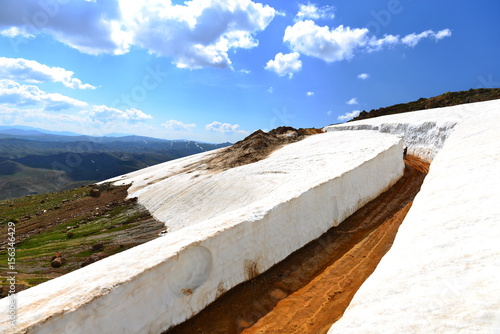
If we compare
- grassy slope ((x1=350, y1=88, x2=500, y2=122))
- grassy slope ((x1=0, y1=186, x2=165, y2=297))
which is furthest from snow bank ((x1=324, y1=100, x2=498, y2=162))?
grassy slope ((x1=350, y1=88, x2=500, y2=122))

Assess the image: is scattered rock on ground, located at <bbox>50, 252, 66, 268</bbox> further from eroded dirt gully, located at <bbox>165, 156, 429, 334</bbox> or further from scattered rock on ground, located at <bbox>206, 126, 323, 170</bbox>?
scattered rock on ground, located at <bbox>206, 126, 323, 170</bbox>

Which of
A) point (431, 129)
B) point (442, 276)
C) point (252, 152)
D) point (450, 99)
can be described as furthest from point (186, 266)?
point (450, 99)

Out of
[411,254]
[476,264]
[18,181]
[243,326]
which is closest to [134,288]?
[243,326]

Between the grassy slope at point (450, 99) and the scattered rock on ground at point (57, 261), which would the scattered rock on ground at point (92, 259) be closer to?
the scattered rock on ground at point (57, 261)

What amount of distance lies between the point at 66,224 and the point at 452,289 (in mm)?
26616

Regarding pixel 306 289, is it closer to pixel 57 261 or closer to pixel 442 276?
pixel 442 276

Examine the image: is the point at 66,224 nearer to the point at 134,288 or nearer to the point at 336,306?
the point at 134,288

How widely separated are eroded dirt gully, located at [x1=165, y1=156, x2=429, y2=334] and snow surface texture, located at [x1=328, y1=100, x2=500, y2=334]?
1645mm

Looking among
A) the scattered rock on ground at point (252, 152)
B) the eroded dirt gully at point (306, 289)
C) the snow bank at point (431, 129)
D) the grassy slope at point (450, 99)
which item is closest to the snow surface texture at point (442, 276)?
the eroded dirt gully at point (306, 289)

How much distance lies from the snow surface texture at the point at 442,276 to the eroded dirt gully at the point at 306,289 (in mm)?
1645

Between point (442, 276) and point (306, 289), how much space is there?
3.62m

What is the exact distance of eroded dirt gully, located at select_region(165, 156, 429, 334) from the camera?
228 inches

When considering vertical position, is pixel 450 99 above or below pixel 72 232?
above

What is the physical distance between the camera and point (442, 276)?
3.83 meters
